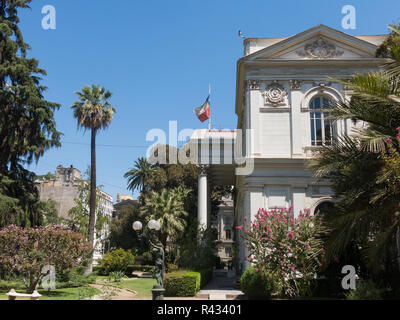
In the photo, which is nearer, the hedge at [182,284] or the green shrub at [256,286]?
the green shrub at [256,286]

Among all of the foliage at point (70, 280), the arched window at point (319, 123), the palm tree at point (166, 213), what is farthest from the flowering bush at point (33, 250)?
the arched window at point (319, 123)

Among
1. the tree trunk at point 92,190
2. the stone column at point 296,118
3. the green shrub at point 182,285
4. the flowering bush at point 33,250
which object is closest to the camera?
the flowering bush at point 33,250

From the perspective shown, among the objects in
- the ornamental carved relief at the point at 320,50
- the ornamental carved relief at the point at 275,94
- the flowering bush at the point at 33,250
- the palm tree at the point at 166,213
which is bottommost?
the flowering bush at the point at 33,250

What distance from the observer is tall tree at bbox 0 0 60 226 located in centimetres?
2492

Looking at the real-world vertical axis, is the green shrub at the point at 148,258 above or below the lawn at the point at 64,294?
below

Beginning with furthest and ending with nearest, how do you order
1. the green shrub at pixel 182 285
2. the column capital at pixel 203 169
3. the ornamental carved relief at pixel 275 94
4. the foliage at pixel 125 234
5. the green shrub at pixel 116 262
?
the foliage at pixel 125 234 < the green shrub at pixel 116 262 < the column capital at pixel 203 169 < the ornamental carved relief at pixel 275 94 < the green shrub at pixel 182 285

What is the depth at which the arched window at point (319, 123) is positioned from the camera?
24.3m

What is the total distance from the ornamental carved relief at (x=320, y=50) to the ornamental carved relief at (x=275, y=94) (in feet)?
7.90

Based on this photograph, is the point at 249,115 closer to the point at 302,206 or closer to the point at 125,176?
the point at 302,206

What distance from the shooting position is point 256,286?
57.9 feet

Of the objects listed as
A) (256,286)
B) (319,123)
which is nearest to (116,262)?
(256,286)

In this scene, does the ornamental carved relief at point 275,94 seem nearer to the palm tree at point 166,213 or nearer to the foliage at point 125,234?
the palm tree at point 166,213

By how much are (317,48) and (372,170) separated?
14751 millimetres
